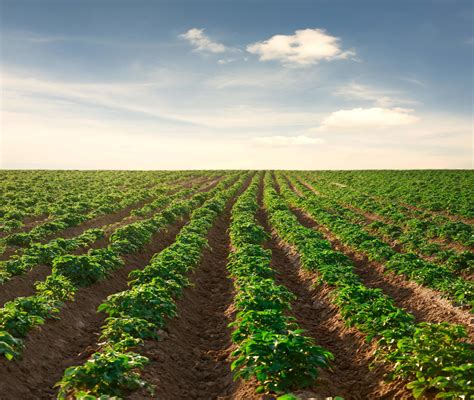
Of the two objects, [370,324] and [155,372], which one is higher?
[370,324]

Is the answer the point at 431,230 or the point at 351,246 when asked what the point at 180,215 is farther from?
the point at 431,230

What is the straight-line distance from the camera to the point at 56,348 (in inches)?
353

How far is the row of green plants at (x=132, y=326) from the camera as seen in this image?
20.4ft

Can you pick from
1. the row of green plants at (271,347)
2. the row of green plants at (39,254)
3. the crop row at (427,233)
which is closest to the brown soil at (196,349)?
the row of green plants at (271,347)

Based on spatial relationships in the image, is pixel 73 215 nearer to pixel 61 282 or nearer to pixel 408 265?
pixel 61 282

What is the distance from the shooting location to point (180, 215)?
1022 inches

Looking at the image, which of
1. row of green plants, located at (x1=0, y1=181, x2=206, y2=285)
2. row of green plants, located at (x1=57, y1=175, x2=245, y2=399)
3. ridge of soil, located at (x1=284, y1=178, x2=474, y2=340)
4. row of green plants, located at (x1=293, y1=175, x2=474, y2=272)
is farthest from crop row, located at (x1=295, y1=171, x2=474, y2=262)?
row of green plants, located at (x1=0, y1=181, x2=206, y2=285)

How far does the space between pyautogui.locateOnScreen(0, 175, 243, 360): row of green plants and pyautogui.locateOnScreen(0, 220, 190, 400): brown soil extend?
278 millimetres

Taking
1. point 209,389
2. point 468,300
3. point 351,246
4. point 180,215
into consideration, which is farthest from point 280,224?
point 209,389

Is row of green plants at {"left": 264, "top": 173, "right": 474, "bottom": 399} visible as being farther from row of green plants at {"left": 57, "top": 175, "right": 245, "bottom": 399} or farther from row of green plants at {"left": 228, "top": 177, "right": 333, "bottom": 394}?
row of green plants at {"left": 57, "top": 175, "right": 245, "bottom": 399}

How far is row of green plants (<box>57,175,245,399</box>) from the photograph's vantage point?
6203 mm

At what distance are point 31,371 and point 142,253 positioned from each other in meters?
9.70

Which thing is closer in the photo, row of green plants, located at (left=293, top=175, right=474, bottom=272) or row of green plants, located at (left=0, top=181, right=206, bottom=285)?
row of green plants, located at (left=0, top=181, right=206, bottom=285)

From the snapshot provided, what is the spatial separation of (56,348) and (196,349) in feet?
10.2
